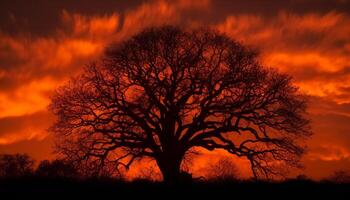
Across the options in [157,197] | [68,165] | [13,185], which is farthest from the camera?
[68,165]

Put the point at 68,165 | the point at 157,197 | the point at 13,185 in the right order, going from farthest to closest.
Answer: the point at 68,165, the point at 13,185, the point at 157,197

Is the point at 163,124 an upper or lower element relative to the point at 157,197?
upper

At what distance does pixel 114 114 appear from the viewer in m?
27.9

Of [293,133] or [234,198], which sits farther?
[293,133]

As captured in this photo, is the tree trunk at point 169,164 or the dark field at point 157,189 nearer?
the dark field at point 157,189

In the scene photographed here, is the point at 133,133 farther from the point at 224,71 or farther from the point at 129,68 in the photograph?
the point at 224,71

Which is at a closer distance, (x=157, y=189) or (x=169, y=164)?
(x=157, y=189)

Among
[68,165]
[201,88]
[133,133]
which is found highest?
[201,88]

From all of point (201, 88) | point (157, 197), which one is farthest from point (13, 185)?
point (201, 88)

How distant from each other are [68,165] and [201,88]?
972 cm

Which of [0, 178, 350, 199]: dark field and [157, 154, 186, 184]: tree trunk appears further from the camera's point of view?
[157, 154, 186, 184]: tree trunk

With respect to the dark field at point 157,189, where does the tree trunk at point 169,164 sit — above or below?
above

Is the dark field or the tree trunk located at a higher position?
the tree trunk

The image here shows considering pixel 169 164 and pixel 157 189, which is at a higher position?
pixel 169 164
